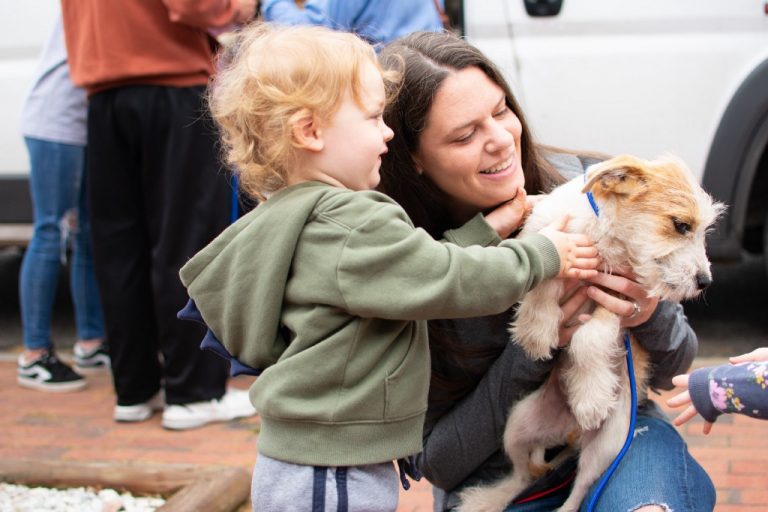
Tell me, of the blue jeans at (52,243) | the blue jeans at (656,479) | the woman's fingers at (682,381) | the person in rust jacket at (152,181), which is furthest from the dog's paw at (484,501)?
the blue jeans at (52,243)

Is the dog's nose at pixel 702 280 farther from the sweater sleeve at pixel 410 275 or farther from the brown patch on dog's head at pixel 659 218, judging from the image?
the sweater sleeve at pixel 410 275

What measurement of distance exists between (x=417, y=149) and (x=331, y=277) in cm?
67

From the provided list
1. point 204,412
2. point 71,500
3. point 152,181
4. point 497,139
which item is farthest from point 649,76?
point 71,500

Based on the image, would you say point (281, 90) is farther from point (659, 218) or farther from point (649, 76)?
point (649, 76)

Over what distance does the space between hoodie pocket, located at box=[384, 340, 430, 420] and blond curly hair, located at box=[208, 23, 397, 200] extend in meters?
0.47

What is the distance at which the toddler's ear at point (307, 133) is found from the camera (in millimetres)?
2146

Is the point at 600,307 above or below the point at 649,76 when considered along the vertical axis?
above

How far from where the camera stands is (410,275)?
6.83 feet

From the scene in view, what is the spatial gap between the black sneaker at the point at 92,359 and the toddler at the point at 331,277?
149 inches

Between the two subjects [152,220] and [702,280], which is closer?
[702,280]

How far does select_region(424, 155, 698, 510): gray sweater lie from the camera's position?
2586 millimetres

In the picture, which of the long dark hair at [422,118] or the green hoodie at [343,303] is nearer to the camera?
the green hoodie at [343,303]

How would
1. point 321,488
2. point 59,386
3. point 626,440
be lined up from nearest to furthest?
point 321,488, point 626,440, point 59,386

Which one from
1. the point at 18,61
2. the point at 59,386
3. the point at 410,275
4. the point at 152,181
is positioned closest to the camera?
the point at 410,275
